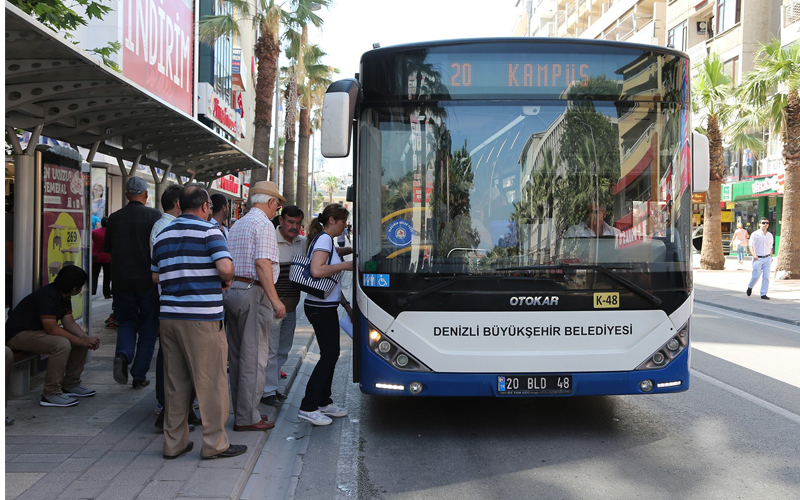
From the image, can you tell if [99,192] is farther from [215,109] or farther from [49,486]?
[49,486]

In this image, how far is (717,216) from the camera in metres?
26.9

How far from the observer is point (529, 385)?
5422mm

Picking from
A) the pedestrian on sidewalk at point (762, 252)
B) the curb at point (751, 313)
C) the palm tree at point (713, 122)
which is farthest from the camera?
the palm tree at point (713, 122)

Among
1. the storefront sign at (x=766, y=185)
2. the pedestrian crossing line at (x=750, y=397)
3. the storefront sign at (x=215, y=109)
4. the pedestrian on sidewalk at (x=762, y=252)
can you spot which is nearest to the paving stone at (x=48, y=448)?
the pedestrian crossing line at (x=750, y=397)

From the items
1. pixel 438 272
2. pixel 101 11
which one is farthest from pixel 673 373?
pixel 101 11

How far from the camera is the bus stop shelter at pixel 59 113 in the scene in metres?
5.03

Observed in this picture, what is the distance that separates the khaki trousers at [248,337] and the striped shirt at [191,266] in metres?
0.71

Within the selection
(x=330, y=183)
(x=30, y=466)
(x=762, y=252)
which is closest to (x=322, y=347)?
(x=30, y=466)

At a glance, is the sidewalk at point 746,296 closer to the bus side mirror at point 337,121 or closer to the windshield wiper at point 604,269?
the windshield wiper at point 604,269

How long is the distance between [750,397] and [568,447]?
2.71 m

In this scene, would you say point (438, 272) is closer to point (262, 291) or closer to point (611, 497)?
point (262, 291)

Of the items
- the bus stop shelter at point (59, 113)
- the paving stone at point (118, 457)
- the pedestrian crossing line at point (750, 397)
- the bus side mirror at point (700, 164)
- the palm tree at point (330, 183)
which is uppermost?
the palm tree at point (330, 183)

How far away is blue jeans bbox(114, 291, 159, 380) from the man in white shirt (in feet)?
12.0

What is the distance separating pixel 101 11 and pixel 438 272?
6.14 metres
